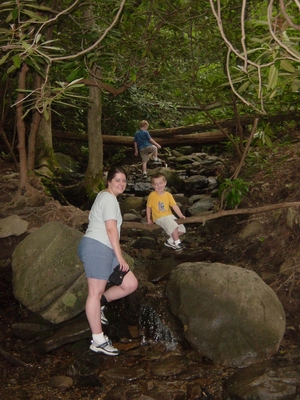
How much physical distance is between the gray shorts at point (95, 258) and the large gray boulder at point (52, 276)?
4.06 feet

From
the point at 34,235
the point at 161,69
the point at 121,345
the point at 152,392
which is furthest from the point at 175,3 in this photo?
the point at 152,392

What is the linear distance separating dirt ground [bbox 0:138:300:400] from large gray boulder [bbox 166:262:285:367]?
0.30m

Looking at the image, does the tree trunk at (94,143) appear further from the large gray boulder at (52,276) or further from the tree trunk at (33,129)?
the large gray boulder at (52,276)

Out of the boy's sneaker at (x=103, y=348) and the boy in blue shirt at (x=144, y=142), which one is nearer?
the boy's sneaker at (x=103, y=348)

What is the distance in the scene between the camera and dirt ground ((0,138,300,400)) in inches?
175

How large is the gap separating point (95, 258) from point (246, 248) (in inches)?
129

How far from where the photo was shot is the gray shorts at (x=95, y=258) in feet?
13.5

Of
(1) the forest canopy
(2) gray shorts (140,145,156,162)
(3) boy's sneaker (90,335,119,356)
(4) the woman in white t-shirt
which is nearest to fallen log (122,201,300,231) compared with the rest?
(1) the forest canopy

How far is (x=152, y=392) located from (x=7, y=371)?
1.40m

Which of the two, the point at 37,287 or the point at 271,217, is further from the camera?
the point at 271,217

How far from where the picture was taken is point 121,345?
195 inches

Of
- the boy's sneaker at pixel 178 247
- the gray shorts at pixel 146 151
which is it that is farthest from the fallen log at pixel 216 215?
the gray shorts at pixel 146 151

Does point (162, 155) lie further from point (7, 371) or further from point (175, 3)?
point (7, 371)

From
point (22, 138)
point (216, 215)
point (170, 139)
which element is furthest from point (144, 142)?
point (216, 215)
